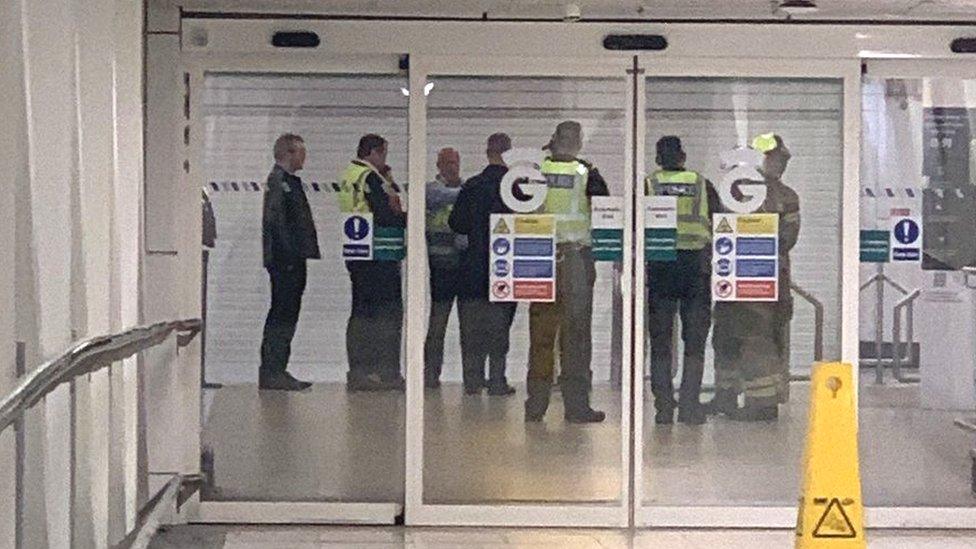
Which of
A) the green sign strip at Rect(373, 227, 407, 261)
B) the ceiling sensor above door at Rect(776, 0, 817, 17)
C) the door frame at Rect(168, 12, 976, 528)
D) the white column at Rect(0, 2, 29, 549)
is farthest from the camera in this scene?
the green sign strip at Rect(373, 227, 407, 261)

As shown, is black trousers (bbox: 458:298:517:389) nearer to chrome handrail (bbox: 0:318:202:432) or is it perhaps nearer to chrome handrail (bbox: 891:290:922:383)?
chrome handrail (bbox: 0:318:202:432)

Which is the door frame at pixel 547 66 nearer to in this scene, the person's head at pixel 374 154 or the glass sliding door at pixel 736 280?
the glass sliding door at pixel 736 280

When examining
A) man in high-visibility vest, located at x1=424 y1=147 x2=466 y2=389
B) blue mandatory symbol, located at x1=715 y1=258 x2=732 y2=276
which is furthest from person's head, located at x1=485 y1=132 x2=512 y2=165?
blue mandatory symbol, located at x1=715 y1=258 x2=732 y2=276

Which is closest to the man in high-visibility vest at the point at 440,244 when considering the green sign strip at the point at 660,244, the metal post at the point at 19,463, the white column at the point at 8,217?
Answer: the green sign strip at the point at 660,244

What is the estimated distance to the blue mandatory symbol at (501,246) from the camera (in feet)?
27.1

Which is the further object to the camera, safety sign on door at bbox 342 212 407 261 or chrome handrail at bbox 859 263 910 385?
chrome handrail at bbox 859 263 910 385

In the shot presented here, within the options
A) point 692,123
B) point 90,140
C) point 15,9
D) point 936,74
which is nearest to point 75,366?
point 15,9

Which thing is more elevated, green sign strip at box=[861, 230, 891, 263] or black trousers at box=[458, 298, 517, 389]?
green sign strip at box=[861, 230, 891, 263]

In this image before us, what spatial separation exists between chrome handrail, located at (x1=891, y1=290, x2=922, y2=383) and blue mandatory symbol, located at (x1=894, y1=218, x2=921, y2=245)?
0.84ft

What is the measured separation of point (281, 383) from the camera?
829 centimetres

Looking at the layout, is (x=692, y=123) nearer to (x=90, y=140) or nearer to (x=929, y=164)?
(x=929, y=164)

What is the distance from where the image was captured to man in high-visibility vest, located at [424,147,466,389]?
8258 mm

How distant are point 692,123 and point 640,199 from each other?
0.44 metres

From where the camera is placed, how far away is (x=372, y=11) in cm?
810
